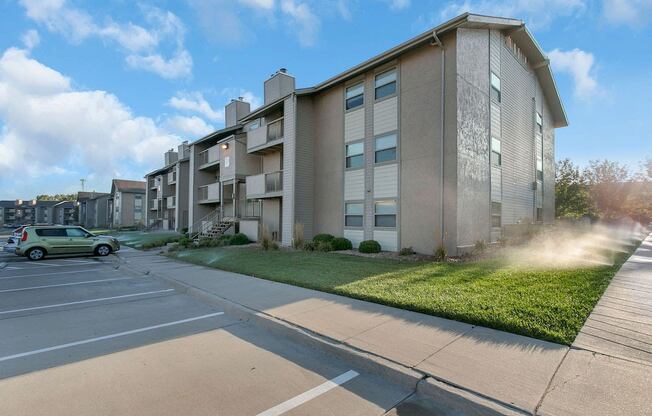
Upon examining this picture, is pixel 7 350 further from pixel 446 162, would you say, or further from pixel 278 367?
pixel 446 162

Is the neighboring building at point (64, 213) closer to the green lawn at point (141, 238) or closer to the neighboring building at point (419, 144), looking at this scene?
the green lawn at point (141, 238)

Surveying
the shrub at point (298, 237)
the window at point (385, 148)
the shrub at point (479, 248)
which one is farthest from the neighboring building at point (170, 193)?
the shrub at point (479, 248)

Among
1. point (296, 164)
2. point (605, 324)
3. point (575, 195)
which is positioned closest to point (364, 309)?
point (605, 324)

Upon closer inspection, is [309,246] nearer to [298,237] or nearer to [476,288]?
[298,237]

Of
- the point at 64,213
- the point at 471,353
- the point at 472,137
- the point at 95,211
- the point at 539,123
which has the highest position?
the point at 539,123

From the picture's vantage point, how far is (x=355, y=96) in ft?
53.6

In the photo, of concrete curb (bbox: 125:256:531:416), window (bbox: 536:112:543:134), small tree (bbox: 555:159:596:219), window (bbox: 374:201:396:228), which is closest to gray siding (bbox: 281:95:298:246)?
window (bbox: 374:201:396:228)

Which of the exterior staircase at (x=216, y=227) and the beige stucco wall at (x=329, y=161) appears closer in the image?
the beige stucco wall at (x=329, y=161)

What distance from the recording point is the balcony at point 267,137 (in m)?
19.2

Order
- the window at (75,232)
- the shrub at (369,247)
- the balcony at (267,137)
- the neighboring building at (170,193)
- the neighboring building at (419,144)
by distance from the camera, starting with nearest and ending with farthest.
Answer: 1. the neighboring building at (419,144)
2. the shrub at (369,247)
3. the window at (75,232)
4. the balcony at (267,137)
5. the neighboring building at (170,193)

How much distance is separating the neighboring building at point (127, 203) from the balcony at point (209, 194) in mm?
30438

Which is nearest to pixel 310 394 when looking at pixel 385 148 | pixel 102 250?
pixel 385 148

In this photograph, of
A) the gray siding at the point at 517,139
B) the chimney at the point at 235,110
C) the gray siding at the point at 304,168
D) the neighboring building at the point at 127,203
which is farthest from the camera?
the neighboring building at the point at 127,203

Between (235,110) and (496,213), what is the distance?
21338mm
